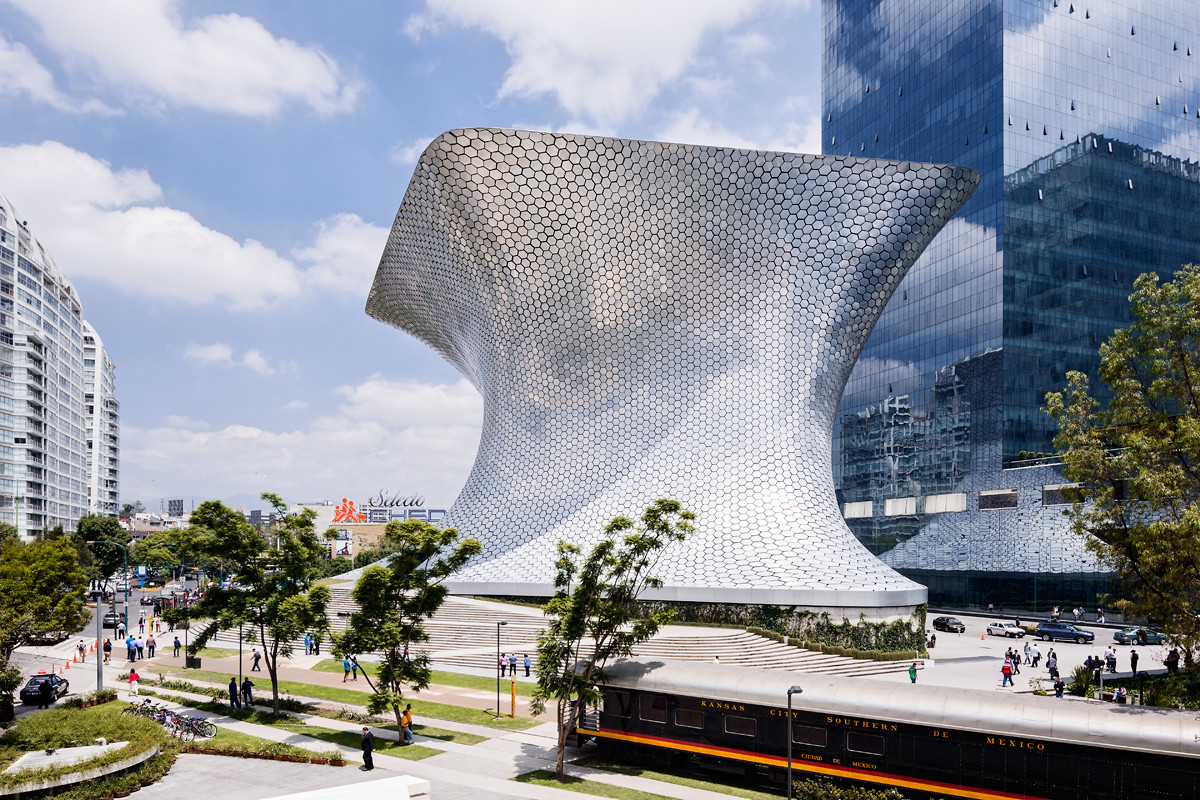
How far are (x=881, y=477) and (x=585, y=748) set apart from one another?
66.9 meters

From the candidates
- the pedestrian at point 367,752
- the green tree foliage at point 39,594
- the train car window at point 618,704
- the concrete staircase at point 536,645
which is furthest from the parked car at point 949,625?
the green tree foliage at point 39,594

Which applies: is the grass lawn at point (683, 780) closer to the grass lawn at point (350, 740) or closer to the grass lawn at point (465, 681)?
the grass lawn at point (350, 740)

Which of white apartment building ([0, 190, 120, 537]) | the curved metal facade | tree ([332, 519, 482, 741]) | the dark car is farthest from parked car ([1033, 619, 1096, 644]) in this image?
white apartment building ([0, 190, 120, 537])

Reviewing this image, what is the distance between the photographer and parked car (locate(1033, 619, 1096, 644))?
45.3 meters

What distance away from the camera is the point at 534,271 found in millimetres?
43562

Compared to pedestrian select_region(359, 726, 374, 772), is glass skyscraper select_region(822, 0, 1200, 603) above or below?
above

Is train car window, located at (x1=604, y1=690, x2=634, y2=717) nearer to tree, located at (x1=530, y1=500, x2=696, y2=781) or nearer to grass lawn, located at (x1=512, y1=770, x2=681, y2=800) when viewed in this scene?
tree, located at (x1=530, y1=500, x2=696, y2=781)

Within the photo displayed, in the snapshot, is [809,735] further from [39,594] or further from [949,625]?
[949,625]

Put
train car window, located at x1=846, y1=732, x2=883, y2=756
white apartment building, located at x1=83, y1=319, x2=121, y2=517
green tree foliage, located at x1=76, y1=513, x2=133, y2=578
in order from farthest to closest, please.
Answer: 1. white apartment building, located at x1=83, y1=319, x2=121, y2=517
2. green tree foliage, located at x1=76, y1=513, x2=133, y2=578
3. train car window, located at x1=846, y1=732, x2=883, y2=756

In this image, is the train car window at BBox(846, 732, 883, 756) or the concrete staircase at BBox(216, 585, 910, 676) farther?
the concrete staircase at BBox(216, 585, 910, 676)

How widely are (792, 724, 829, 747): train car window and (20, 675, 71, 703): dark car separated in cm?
2470

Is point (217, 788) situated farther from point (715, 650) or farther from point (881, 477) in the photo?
point (881, 477)

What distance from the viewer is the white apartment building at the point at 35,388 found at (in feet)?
266

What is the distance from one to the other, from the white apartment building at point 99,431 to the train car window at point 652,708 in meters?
122
